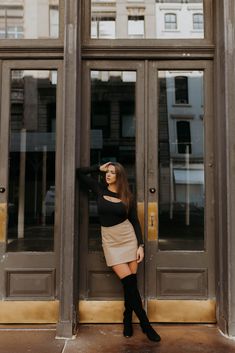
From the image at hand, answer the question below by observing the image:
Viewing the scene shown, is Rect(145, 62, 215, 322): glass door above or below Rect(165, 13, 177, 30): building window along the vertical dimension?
below

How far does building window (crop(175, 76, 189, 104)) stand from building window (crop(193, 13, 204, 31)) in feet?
2.02

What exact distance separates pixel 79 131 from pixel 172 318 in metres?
2.34

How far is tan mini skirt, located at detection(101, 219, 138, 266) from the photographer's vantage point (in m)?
3.84

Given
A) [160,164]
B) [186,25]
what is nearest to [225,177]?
[160,164]

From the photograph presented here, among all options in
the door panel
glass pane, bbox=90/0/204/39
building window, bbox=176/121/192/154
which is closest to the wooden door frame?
the door panel

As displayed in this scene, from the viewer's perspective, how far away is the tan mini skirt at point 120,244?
384 centimetres

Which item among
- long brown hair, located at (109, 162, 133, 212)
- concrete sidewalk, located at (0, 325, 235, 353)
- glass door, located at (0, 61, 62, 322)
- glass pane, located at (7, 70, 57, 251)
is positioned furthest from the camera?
glass pane, located at (7, 70, 57, 251)

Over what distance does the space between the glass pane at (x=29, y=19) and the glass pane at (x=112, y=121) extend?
0.75 m

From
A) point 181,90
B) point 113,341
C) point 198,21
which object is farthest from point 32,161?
point 198,21

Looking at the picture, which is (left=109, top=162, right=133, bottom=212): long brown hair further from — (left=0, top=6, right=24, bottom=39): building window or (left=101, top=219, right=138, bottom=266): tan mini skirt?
(left=0, top=6, right=24, bottom=39): building window

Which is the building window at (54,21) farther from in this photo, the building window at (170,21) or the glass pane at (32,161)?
the building window at (170,21)

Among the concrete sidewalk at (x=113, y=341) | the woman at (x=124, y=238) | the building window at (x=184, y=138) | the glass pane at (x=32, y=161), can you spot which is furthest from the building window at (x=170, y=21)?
the concrete sidewalk at (x=113, y=341)

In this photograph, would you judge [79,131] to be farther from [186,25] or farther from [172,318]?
[172,318]

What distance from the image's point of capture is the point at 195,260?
4.31 meters
